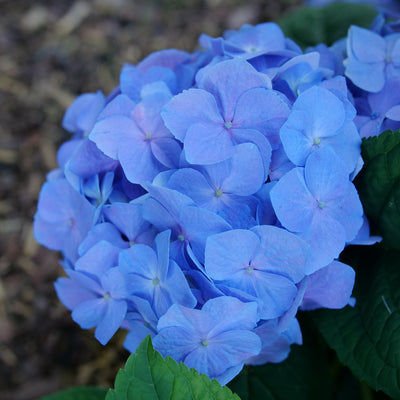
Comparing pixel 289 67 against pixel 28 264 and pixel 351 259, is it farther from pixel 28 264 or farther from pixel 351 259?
pixel 28 264

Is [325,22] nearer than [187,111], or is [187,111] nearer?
[187,111]

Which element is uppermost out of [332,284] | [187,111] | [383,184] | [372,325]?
[187,111]

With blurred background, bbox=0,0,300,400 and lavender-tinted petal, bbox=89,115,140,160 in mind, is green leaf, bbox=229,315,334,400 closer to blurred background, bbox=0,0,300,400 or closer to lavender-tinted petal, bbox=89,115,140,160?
lavender-tinted petal, bbox=89,115,140,160

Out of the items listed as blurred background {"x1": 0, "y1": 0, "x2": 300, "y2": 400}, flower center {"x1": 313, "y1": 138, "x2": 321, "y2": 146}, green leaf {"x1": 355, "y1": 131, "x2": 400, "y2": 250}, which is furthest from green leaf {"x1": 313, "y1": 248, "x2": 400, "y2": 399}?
blurred background {"x1": 0, "y1": 0, "x2": 300, "y2": 400}

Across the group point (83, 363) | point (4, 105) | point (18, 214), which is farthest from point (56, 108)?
point (83, 363)

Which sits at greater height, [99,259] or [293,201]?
[293,201]

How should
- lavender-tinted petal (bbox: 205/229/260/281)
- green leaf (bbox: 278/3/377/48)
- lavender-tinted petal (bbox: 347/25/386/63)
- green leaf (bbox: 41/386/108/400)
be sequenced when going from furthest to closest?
green leaf (bbox: 278/3/377/48), green leaf (bbox: 41/386/108/400), lavender-tinted petal (bbox: 347/25/386/63), lavender-tinted petal (bbox: 205/229/260/281)

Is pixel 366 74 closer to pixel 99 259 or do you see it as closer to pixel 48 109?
pixel 99 259

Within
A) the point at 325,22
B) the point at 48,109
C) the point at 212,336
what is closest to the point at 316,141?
the point at 212,336
